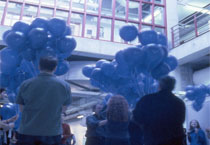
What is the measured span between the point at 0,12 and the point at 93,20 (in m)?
3.64

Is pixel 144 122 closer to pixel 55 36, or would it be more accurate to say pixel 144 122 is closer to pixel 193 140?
pixel 55 36

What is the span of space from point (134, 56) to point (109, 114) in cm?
111

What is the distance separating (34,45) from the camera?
10.3 ft

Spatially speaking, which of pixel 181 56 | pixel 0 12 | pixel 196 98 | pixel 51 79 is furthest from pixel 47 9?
pixel 51 79

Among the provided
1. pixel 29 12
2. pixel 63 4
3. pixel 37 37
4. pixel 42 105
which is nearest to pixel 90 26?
pixel 63 4

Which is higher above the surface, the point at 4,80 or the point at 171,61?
the point at 171,61

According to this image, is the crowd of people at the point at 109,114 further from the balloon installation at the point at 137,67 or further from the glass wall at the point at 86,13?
the glass wall at the point at 86,13

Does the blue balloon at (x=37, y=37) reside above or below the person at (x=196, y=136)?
above

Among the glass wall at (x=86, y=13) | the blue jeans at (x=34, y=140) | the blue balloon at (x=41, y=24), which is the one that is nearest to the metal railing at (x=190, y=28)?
the glass wall at (x=86, y=13)

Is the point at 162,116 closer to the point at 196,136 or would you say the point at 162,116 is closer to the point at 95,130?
the point at 95,130

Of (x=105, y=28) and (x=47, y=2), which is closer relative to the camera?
(x=47, y=2)

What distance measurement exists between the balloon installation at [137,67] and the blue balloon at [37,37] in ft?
3.58

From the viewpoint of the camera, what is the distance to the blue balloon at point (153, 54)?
329 centimetres

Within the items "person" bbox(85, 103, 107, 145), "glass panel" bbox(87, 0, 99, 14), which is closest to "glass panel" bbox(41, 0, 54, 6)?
"glass panel" bbox(87, 0, 99, 14)
